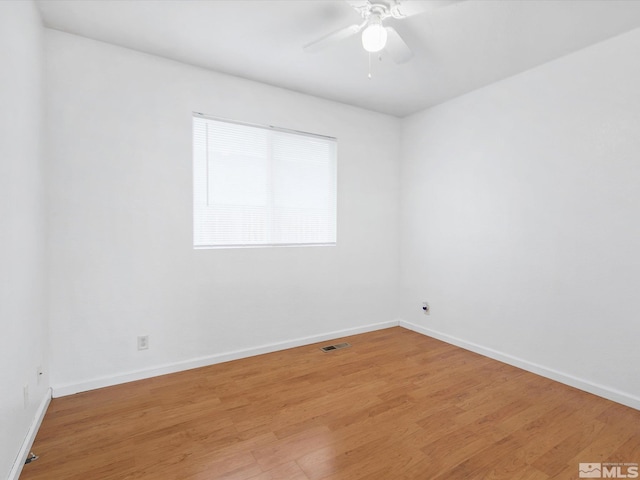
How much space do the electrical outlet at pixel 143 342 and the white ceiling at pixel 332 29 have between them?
7.75 ft

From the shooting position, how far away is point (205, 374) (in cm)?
270

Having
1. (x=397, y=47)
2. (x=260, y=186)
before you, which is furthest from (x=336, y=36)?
(x=260, y=186)

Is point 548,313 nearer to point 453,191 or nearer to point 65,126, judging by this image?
point 453,191

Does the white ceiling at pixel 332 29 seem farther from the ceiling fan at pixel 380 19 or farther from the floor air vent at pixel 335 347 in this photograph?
the floor air vent at pixel 335 347

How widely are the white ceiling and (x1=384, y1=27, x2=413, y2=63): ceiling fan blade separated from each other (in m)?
0.23

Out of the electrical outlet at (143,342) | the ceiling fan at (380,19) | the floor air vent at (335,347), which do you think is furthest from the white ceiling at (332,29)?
the floor air vent at (335,347)

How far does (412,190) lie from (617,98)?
2.00 meters

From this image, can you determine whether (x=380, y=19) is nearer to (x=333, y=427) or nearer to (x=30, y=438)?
(x=333, y=427)

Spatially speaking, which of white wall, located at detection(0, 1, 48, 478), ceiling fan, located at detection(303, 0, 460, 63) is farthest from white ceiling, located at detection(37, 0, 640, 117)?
white wall, located at detection(0, 1, 48, 478)

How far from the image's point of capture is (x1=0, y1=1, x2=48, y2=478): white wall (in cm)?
140

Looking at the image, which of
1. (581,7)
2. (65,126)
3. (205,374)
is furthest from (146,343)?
(581,7)

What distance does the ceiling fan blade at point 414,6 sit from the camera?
67.2 inches

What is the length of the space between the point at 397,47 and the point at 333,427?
8.09ft

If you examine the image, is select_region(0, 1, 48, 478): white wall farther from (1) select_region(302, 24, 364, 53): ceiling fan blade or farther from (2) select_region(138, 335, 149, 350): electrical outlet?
(1) select_region(302, 24, 364, 53): ceiling fan blade
